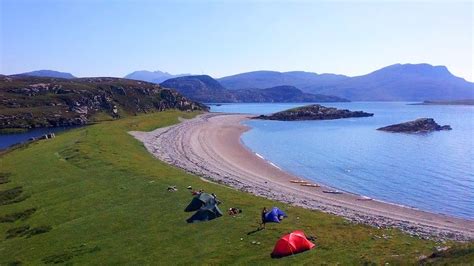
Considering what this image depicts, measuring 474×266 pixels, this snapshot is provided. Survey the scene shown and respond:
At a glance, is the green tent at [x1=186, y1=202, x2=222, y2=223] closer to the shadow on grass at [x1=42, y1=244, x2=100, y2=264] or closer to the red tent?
the shadow on grass at [x1=42, y1=244, x2=100, y2=264]

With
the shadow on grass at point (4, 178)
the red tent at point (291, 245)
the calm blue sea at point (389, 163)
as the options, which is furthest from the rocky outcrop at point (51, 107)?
the red tent at point (291, 245)

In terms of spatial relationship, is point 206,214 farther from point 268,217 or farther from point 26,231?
point 26,231

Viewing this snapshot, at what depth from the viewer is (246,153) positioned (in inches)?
3930

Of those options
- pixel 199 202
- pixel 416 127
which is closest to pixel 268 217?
→ pixel 199 202

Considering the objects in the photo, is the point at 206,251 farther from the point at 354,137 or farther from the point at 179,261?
the point at 354,137

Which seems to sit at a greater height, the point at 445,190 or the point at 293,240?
the point at 293,240

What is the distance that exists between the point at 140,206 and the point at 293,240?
20115 mm

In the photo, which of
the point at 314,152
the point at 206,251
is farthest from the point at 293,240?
the point at 314,152

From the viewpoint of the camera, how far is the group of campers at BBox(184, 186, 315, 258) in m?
27.7

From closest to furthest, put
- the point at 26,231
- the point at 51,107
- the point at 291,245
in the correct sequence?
the point at 291,245, the point at 26,231, the point at 51,107

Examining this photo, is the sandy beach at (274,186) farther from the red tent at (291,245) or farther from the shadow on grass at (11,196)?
the shadow on grass at (11,196)

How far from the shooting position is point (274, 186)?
6162 cm

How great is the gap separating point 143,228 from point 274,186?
28024 millimetres

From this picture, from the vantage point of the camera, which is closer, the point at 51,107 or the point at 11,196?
the point at 11,196
